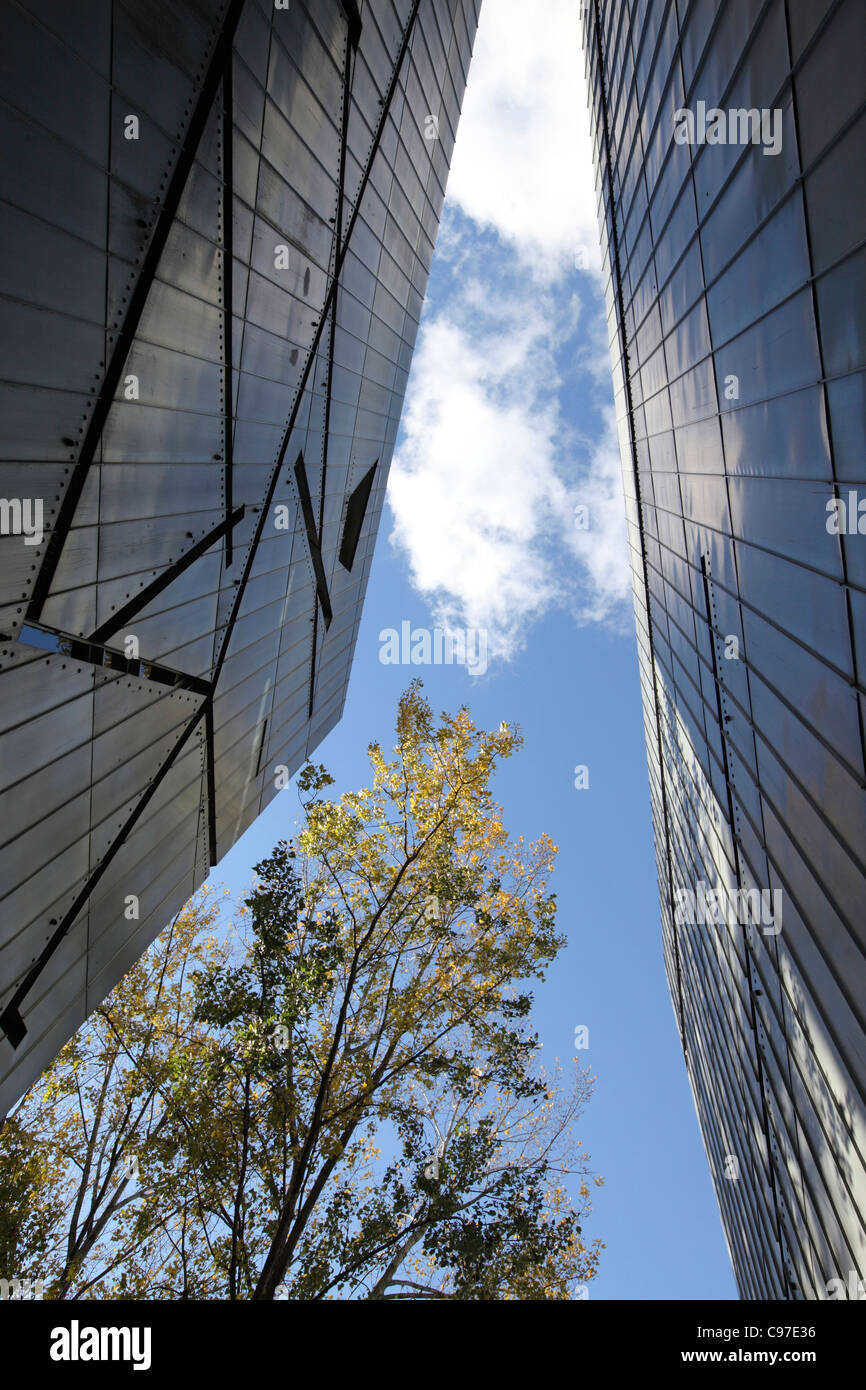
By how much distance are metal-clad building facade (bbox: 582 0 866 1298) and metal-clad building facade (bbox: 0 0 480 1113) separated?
20.0 feet

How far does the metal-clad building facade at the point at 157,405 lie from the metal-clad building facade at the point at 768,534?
240 inches

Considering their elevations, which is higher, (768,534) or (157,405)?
(157,405)

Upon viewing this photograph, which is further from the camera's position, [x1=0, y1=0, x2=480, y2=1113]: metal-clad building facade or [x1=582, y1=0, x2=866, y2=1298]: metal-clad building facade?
[x1=582, y1=0, x2=866, y2=1298]: metal-clad building facade

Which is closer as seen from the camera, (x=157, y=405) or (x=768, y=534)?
(x=157, y=405)

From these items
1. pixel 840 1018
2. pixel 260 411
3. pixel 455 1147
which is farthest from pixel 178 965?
pixel 840 1018

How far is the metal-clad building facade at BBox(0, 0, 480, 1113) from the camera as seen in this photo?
590 cm

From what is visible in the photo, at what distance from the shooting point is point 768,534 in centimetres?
855

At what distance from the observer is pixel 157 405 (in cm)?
806

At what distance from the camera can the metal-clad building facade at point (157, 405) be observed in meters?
5.90

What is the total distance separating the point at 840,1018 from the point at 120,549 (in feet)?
32.4

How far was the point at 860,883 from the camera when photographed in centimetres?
655

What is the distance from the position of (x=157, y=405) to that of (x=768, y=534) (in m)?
7.74

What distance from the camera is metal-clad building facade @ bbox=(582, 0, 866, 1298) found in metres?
6.34
